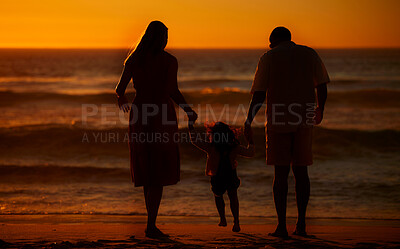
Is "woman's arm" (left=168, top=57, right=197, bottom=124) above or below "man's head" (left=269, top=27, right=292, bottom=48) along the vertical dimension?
below

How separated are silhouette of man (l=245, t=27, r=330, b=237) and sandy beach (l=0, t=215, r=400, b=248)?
382mm

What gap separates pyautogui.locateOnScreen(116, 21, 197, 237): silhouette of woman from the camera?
4.05 m

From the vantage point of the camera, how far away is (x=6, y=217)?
561 centimetres

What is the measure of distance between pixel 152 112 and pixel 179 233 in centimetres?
124

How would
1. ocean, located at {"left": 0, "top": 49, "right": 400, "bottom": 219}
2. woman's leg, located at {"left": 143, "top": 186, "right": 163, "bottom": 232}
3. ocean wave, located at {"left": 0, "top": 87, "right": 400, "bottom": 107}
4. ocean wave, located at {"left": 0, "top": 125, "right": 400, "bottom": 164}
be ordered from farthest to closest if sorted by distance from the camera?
ocean wave, located at {"left": 0, "top": 87, "right": 400, "bottom": 107}
ocean wave, located at {"left": 0, "top": 125, "right": 400, "bottom": 164}
ocean, located at {"left": 0, "top": 49, "right": 400, "bottom": 219}
woman's leg, located at {"left": 143, "top": 186, "right": 163, "bottom": 232}

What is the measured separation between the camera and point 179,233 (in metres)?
4.65

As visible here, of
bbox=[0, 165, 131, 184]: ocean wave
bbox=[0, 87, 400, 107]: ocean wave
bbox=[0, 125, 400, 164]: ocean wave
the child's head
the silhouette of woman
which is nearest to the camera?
the silhouette of woman

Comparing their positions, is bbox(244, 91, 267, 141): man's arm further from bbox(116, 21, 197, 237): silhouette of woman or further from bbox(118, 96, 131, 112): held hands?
bbox(118, 96, 131, 112): held hands

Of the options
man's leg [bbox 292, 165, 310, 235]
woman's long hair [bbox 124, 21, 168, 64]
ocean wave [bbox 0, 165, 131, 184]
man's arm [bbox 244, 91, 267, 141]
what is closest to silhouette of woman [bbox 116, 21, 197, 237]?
woman's long hair [bbox 124, 21, 168, 64]

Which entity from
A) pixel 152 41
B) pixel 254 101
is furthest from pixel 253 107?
pixel 152 41

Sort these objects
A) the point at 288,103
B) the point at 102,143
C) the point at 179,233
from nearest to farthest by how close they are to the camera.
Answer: the point at 288,103 < the point at 179,233 < the point at 102,143

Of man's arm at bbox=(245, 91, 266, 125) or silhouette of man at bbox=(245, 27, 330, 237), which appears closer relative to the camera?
silhouette of man at bbox=(245, 27, 330, 237)

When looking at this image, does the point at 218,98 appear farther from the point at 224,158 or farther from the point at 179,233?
the point at 224,158

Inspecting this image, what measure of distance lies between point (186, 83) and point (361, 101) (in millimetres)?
14282
